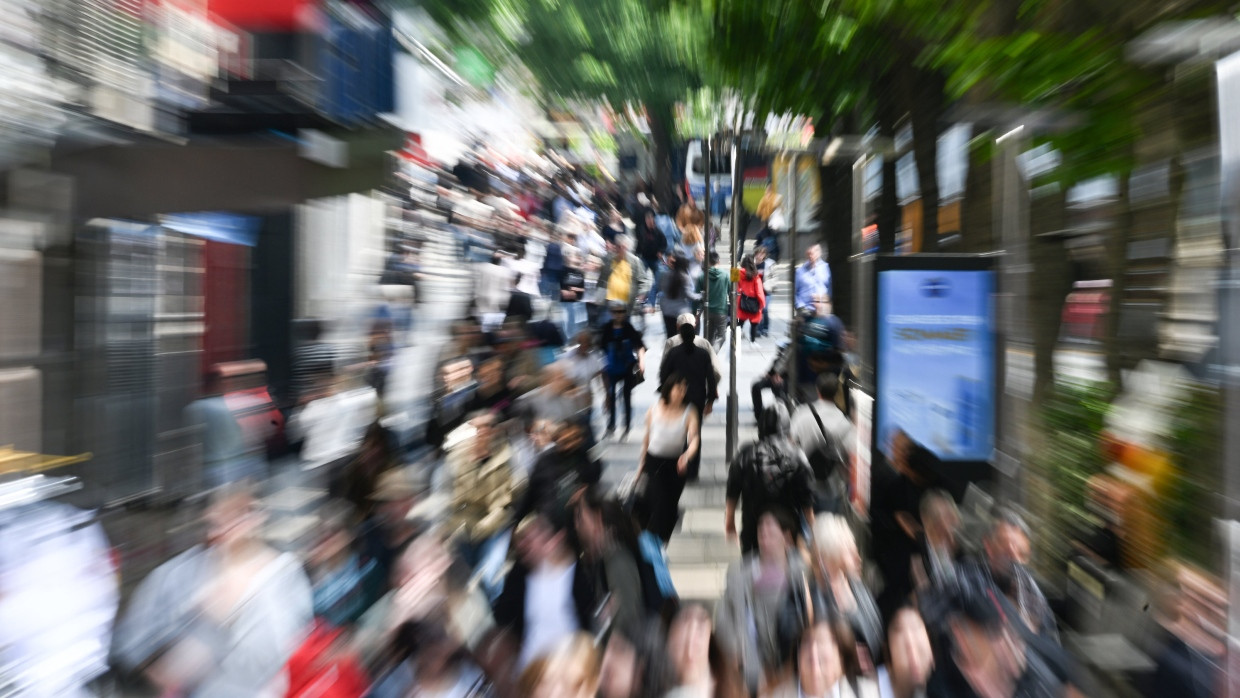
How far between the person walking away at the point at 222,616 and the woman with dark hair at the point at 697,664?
168cm

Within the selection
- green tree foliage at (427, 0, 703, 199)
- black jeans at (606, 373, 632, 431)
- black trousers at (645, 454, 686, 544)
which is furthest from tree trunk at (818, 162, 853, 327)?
black trousers at (645, 454, 686, 544)

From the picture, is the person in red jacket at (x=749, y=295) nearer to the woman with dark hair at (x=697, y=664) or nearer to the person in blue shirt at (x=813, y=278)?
the person in blue shirt at (x=813, y=278)

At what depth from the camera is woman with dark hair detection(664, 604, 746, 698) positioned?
4.10m

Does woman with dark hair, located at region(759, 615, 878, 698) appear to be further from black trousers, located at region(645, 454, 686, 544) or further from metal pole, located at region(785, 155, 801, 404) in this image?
metal pole, located at region(785, 155, 801, 404)

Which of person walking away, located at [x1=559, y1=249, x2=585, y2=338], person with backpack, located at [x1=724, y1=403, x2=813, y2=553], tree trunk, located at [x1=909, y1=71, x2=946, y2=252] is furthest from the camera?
person walking away, located at [x1=559, y1=249, x2=585, y2=338]

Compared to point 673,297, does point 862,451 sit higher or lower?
lower

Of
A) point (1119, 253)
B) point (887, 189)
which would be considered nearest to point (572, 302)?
point (887, 189)

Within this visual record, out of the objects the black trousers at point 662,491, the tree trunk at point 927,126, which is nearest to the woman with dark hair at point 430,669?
the black trousers at point 662,491

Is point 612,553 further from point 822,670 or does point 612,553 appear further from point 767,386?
point 767,386

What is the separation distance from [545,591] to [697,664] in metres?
1.02

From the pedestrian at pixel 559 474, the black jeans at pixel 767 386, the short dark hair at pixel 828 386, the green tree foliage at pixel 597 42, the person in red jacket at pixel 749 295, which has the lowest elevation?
the pedestrian at pixel 559 474

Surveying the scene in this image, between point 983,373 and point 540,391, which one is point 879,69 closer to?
point 983,373

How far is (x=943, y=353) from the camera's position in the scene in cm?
575

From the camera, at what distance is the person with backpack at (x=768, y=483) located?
563cm
